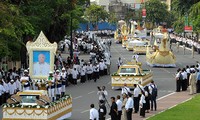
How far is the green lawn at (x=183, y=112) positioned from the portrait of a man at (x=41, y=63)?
6.02 metres

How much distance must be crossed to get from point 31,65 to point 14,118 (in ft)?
23.4

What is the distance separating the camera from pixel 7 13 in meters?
32.3

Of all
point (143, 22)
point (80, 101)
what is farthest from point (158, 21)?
point (80, 101)

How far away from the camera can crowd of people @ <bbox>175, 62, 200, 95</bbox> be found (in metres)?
40.8

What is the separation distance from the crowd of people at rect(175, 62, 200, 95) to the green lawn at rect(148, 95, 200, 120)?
14.5 ft

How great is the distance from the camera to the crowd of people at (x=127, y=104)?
2683 cm

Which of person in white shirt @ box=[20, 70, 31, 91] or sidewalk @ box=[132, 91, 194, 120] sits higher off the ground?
person in white shirt @ box=[20, 70, 31, 91]

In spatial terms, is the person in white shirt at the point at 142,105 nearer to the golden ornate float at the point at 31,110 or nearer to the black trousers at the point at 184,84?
the golden ornate float at the point at 31,110

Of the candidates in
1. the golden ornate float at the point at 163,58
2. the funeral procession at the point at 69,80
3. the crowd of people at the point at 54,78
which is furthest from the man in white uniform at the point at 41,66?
the golden ornate float at the point at 163,58

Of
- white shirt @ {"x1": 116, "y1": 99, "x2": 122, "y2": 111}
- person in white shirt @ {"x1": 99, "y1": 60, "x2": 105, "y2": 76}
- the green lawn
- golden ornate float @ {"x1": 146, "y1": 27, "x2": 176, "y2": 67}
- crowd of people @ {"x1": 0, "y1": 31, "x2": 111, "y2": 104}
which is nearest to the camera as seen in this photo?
white shirt @ {"x1": 116, "y1": 99, "x2": 122, "y2": 111}

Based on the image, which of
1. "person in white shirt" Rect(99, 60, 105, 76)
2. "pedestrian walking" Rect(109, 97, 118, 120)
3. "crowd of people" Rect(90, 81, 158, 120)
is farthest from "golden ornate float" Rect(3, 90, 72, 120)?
"person in white shirt" Rect(99, 60, 105, 76)

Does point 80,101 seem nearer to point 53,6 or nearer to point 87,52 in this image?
point 53,6

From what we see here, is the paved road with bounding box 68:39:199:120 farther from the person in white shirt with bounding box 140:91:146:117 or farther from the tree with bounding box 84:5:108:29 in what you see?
the tree with bounding box 84:5:108:29

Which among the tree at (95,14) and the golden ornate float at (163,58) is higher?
the tree at (95,14)
